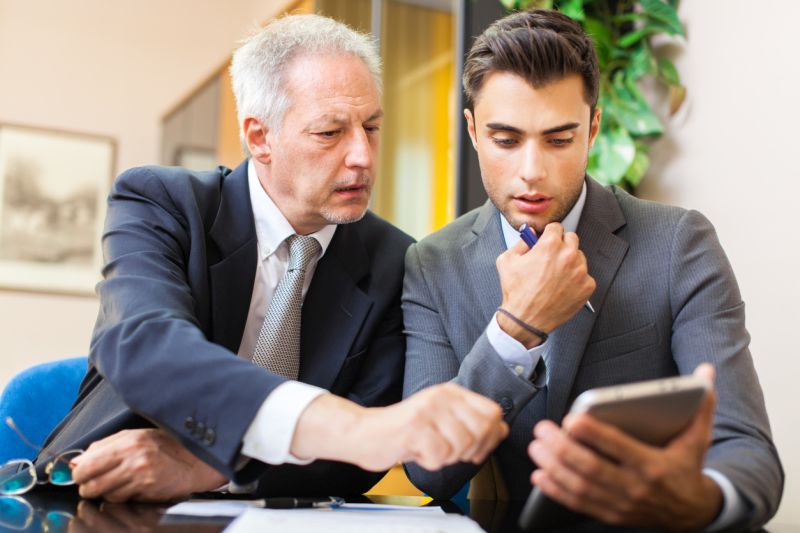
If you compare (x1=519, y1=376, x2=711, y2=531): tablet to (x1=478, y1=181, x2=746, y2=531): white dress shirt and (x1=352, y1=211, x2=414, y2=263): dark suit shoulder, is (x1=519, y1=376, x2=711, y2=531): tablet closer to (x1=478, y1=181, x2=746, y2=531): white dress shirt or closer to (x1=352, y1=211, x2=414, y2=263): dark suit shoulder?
(x1=478, y1=181, x2=746, y2=531): white dress shirt

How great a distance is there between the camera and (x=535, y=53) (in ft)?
4.80

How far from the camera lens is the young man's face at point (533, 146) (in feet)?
4.75

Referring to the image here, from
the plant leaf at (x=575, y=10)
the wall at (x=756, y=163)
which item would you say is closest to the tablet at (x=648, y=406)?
the wall at (x=756, y=163)

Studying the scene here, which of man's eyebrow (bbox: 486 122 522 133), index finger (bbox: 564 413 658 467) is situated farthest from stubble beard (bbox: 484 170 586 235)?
index finger (bbox: 564 413 658 467)

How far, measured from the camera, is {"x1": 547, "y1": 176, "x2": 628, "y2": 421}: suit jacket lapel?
1439mm

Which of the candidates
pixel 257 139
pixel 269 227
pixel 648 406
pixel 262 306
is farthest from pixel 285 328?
pixel 648 406

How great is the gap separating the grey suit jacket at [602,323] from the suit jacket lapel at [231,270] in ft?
1.03

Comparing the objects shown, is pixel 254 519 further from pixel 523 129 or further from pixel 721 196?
pixel 721 196

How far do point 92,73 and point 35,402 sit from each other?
4.55m

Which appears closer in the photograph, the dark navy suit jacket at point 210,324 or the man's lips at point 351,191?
the dark navy suit jacket at point 210,324

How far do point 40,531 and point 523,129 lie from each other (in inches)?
38.1

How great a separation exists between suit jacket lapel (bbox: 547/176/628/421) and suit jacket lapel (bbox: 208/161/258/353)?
580 mm

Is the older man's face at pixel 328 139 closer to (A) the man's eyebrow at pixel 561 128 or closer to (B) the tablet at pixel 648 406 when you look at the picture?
(A) the man's eyebrow at pixel 561 128

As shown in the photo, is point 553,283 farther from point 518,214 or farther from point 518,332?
point 518,214
